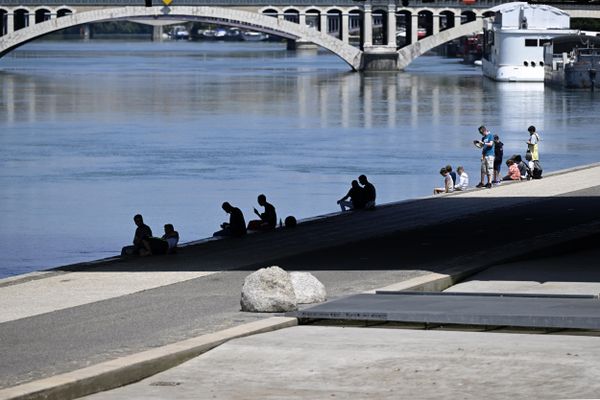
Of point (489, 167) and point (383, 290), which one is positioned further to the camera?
point (489, 167)

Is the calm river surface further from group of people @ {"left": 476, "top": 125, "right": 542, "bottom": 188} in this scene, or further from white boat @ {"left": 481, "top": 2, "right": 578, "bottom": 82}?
group of people @ {"left": 476, "top": 125, "right": 542, "bottom": 188}

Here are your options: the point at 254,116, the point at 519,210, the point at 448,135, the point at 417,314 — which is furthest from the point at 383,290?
the point at 254,116

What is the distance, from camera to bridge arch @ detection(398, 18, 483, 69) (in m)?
150

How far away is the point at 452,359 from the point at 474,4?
139 metres

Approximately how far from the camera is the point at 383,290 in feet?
62.2

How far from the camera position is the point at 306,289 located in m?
18.1

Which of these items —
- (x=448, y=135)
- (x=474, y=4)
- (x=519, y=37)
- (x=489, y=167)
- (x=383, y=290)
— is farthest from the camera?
(x=474, y=4)

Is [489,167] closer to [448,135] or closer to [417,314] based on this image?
[417,314]

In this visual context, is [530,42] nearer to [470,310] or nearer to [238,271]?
[238,271]

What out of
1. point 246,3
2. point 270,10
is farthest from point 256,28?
point 246,3

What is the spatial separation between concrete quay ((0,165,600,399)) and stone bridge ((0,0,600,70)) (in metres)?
113

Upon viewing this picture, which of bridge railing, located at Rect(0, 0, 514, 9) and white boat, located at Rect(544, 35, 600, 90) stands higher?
bridge railing, located at Rect(0, 0, 514, 9)

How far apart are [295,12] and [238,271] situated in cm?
13253

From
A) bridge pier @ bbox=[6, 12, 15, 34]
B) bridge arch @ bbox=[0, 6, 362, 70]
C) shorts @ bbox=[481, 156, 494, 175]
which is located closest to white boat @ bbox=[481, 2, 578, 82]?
bridge arch @ bbox=[0, 6, 362, 70]
